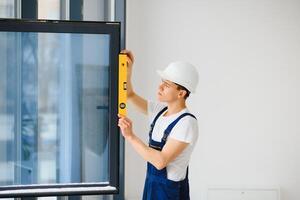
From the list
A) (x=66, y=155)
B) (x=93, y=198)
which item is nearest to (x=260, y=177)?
(x=93, y=198)

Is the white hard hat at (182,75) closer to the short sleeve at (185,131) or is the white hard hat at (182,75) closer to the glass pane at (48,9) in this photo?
the short sleeve at (185,131)

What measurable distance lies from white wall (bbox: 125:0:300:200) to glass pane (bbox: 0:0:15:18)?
712 millimetres

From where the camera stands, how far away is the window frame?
1.82 metres

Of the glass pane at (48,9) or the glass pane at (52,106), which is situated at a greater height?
the glass pane at (48,9)

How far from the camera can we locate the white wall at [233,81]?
8.10 feet

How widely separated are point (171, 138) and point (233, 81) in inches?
36.3

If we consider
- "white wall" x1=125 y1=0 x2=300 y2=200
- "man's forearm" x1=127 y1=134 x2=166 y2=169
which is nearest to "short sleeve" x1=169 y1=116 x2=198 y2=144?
"man's forearm" x1=127 y1=134 x2=166 y2=169

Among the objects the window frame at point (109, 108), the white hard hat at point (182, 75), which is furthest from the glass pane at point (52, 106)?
the white hard hat at point (182, 75)

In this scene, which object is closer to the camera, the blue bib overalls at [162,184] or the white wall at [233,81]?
the blue bib overalls at [162,184]

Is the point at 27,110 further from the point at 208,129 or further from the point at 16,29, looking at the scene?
the point at 208,129

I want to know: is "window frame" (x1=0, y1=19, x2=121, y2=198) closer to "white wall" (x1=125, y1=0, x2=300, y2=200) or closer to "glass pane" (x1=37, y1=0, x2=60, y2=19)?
"glass pane" (x1=37, y1=0, x2=60, y2=19)

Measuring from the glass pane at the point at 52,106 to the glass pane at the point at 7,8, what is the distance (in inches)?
12.4

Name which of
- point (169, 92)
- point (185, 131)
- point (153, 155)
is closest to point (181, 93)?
point (169, 92)

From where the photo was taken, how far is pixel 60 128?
2.05m
